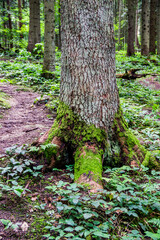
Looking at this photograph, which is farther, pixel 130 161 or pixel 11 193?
pixel 130 161

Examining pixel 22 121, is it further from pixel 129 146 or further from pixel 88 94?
pixel 129 146

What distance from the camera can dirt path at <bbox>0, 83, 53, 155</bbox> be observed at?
12.2 ft

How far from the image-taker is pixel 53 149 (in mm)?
2916

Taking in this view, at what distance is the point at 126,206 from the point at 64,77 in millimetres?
1952

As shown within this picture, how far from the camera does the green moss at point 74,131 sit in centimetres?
282

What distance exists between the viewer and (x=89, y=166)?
8.44 feet

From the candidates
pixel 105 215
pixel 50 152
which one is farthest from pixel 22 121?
pixel 105 215

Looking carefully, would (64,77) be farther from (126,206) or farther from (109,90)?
(126,206)

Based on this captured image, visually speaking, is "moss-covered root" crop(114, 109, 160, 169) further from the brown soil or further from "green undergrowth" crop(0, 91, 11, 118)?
the brown soil

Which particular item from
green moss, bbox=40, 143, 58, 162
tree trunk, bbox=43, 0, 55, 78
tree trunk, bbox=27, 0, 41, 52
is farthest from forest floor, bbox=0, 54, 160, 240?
tree trunk, bbox=27, 0, 41, 52

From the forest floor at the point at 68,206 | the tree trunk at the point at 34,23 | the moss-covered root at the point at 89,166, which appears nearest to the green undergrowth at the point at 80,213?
the forest floor at the point at 68,206

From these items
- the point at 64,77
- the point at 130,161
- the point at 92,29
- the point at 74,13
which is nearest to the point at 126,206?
the point at 130,161

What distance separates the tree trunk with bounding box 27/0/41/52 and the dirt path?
304 inches

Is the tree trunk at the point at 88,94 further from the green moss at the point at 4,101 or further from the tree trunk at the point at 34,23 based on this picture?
the tree trunk at the point at 34,23
